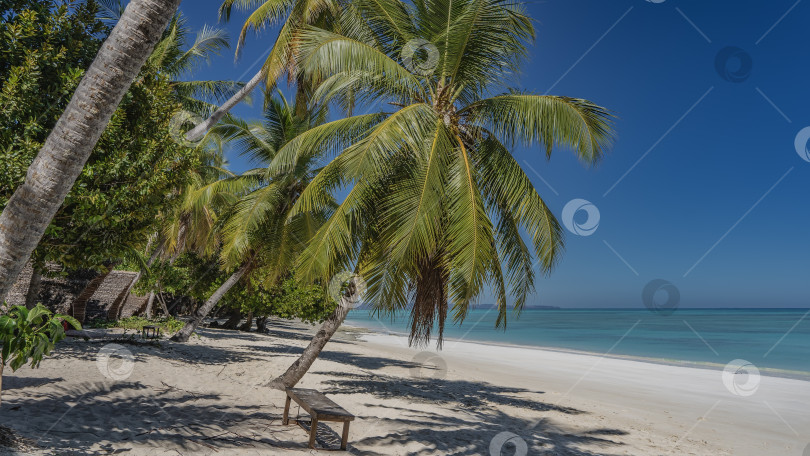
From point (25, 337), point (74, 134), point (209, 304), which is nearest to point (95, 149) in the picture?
point (74, 134)

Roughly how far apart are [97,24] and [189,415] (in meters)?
5.05

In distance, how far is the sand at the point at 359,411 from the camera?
17.4ft

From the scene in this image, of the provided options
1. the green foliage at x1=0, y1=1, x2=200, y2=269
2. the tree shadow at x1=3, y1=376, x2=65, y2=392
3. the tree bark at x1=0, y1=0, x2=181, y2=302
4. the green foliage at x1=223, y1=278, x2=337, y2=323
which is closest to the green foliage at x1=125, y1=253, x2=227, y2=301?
the green foliage at x1=223, y1=278, x2=337, y2=323

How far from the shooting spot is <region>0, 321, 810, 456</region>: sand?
5297 millimetres

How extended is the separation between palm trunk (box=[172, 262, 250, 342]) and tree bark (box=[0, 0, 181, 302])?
10456 millimetres

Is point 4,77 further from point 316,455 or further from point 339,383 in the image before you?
point 339,383

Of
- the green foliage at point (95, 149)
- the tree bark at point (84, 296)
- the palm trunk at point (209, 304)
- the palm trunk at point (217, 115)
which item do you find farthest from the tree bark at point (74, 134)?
the tree bark at point (84, 296)

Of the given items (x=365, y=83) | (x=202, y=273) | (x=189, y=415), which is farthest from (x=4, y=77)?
(x=202, y=273)

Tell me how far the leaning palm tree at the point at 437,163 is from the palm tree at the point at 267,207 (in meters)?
1.45

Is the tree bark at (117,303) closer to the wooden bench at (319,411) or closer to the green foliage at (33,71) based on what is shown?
the green foliage at (33,71)

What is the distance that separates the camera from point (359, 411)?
7.91 m

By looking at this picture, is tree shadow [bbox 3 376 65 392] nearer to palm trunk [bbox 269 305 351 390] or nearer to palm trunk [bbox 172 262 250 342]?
palm trunk [bbox 269 305 351 390]

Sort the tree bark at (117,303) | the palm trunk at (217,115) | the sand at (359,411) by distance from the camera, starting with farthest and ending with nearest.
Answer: the tree bark at (117,303) → the palm trunk at (217,115) → the sand at (359,411)

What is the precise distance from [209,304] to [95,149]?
8.66 metres
